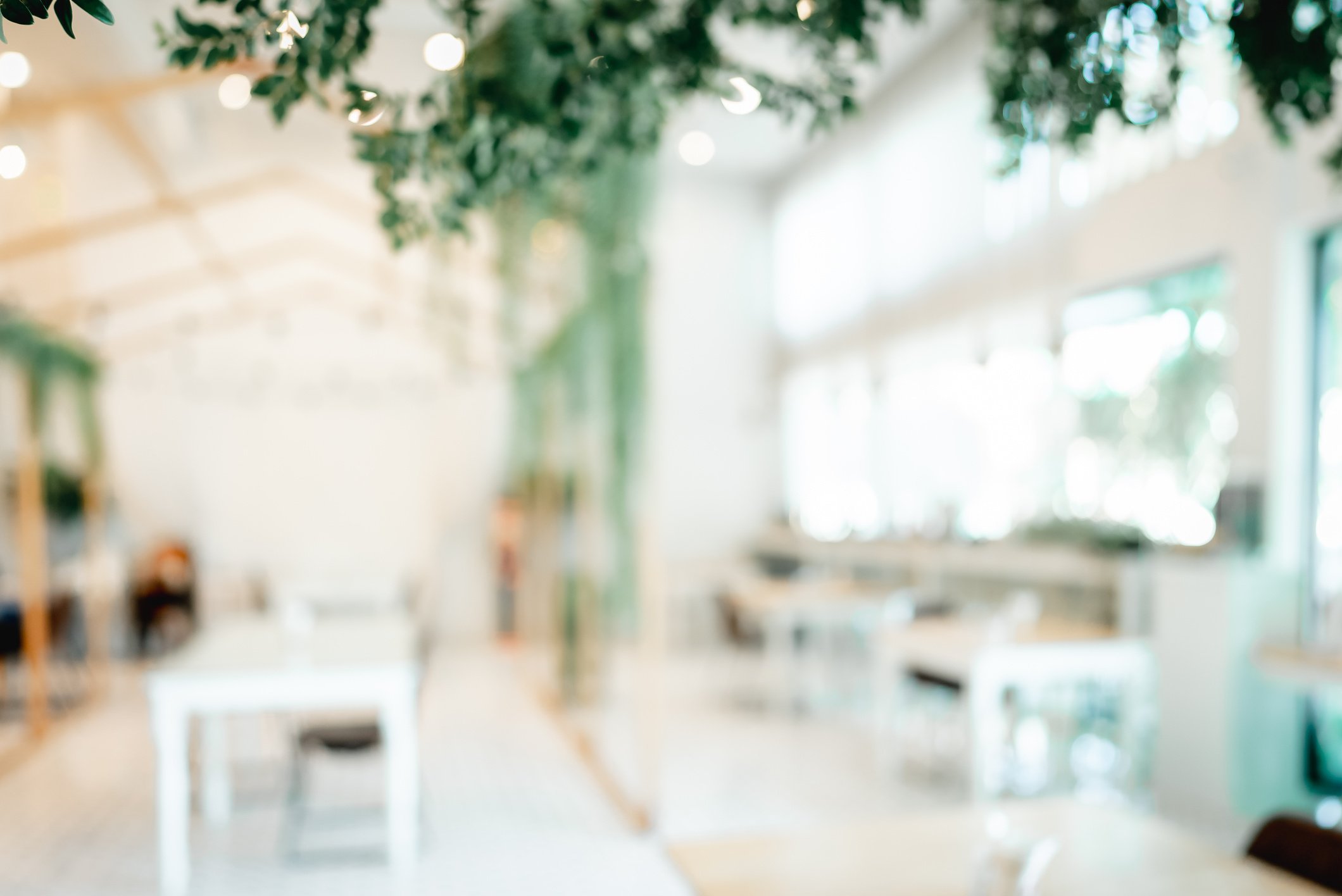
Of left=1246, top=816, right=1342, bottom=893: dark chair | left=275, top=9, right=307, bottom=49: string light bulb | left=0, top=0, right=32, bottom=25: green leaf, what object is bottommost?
left=1246, top=816, right=1342, bottom=893: dark chair

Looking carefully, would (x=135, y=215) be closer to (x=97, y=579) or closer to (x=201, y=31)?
(x=97, y=579)

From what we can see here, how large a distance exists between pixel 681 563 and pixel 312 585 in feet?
16.0

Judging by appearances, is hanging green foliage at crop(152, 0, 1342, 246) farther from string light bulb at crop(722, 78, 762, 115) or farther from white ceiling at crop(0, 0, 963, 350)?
white ceiling at crop(0, 0, 963, 350)

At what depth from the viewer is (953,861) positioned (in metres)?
2.50

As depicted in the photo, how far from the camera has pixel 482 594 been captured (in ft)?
40.7

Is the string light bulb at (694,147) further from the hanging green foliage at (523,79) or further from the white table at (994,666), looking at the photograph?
the white table at (994,666)

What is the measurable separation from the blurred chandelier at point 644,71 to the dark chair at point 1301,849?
1891 millimetres

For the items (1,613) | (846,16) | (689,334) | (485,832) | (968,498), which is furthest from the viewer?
(689,334)

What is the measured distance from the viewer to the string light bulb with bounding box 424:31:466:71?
286cm

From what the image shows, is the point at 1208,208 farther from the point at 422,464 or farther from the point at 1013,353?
the point at 422,464

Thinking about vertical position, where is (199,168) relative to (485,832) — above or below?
above

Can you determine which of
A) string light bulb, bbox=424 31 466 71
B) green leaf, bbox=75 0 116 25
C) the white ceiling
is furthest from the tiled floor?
the white ceiling

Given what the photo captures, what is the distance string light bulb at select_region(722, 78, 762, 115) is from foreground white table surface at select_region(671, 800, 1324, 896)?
2141 millimetres

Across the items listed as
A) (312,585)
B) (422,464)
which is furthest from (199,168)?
(312,585)
